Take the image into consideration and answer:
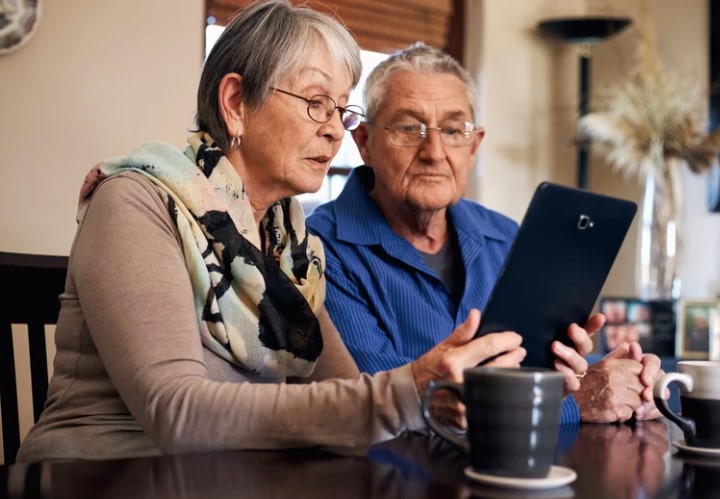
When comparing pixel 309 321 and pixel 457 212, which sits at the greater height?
pixel 457 212

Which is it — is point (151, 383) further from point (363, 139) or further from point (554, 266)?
point (363, 139)

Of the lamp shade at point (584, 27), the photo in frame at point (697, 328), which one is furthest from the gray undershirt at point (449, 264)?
the lamp shade at point (584, 27)

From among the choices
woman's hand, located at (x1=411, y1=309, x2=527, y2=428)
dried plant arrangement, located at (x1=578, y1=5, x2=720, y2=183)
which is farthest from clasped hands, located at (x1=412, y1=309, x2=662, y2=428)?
dried plant arrangement, located at (x1=578, y1=5, x2=720, y2=183)

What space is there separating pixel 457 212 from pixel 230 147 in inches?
28.7

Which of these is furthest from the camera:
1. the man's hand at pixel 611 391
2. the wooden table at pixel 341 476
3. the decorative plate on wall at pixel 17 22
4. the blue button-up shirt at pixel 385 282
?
the decorative plate on wall at pixel 17 22

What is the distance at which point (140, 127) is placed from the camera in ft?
9.48

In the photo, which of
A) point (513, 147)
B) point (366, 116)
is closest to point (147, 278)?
point (366, 116)

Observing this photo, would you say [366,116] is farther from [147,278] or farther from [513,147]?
[513,147]

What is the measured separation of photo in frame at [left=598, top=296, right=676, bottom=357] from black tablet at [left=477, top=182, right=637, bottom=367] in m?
2.17

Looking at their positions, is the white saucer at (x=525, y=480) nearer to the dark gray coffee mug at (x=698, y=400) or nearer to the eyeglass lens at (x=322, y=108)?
the dark gray coffee mug at (x=698, y=400)

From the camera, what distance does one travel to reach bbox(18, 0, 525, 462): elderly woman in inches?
44.5

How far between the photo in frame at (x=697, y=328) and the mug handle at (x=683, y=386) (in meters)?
2.42

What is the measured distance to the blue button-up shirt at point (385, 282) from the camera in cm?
186

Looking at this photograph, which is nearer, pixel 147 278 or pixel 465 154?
pixel 147 278
